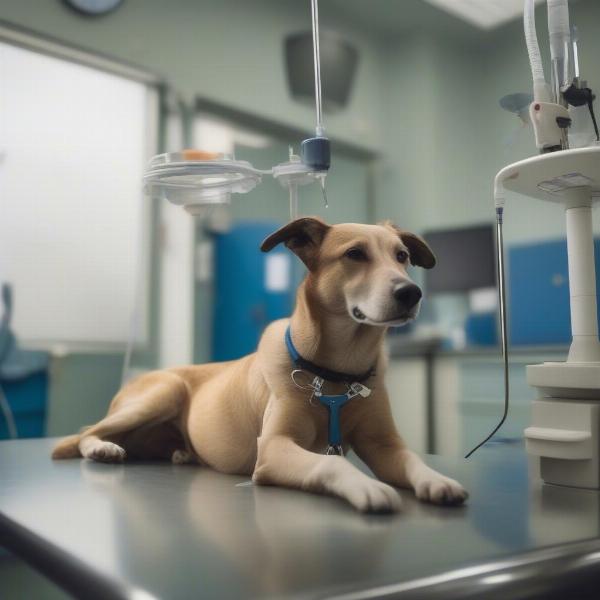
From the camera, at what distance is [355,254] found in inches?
39.6

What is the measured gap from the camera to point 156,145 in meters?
2.91

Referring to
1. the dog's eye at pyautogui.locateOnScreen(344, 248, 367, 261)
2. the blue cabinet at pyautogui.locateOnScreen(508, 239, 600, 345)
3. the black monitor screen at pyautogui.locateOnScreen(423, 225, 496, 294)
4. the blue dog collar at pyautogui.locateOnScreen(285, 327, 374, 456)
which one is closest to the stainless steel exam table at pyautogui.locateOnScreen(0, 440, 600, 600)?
the blue dog collar at pyautogui.locateOnScreen(285, 327, 374, 456)

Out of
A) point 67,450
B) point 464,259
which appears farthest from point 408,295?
point 464,259

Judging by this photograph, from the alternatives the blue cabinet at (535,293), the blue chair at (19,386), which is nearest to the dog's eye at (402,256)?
the blue cabinet at (535,293)

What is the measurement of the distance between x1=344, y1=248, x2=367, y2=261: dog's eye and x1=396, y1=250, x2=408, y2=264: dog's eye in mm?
78

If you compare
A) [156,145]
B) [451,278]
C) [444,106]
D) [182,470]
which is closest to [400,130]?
[444,106]

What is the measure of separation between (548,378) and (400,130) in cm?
335

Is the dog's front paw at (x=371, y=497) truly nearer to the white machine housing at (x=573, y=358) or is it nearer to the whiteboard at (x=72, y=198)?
the white machine housing at (x=573, y=358)

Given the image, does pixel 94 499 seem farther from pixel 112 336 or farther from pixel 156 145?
pixel 156 145

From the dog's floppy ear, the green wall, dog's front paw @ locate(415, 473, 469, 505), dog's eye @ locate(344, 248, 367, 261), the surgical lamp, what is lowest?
dog's front paw @ locate(415, 473, 469, 505)

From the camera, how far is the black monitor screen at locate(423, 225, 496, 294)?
310cm

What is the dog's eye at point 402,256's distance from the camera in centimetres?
105

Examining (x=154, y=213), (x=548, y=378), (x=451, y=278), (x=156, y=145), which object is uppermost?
(x=156, y=145)

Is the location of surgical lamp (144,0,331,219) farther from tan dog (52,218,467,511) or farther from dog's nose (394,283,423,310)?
dog's nose (394,283,423,310)
